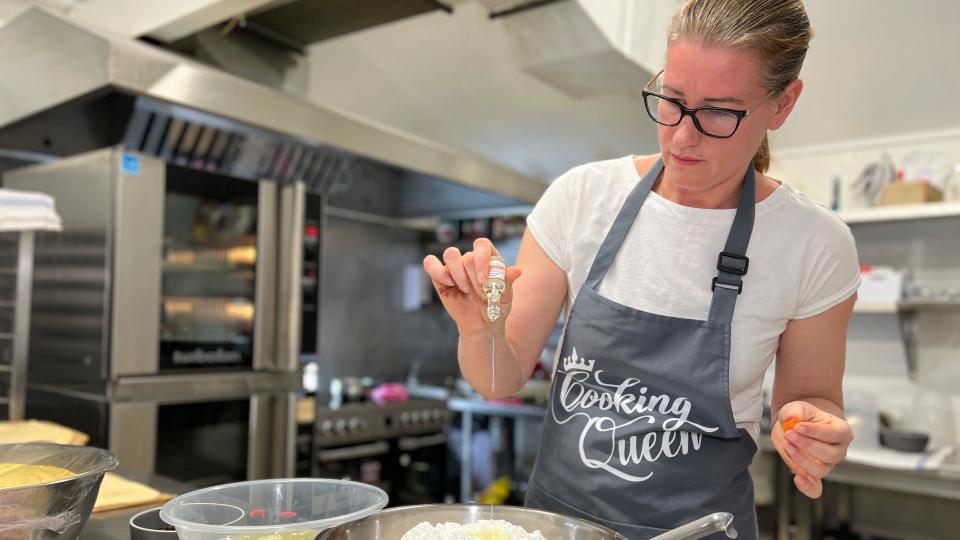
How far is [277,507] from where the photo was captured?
3.03ft

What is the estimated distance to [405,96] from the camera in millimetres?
4250

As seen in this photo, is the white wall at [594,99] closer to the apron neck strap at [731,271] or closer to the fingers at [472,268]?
the apron neck strap at [731,271]

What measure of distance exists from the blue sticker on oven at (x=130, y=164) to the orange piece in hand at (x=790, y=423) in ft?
7.06

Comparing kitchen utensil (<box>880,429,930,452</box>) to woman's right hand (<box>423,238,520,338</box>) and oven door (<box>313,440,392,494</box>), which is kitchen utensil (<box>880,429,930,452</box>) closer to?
oven door (<box>313,440,392,494</box>)

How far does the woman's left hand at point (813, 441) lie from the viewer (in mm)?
929

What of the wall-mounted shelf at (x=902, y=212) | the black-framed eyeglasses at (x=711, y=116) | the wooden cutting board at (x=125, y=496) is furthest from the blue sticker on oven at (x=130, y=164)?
the wall-mounted shelf at (x=902, y=212)

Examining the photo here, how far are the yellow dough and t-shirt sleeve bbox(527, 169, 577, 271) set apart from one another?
2.62ft

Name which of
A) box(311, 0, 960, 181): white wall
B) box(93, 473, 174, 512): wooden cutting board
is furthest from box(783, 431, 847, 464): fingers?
box(311, 0, 960, 181): white wall

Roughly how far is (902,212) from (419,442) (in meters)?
2.62

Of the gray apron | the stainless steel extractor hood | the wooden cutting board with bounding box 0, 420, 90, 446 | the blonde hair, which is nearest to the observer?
the blonde hair

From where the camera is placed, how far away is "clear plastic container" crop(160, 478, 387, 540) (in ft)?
2.65

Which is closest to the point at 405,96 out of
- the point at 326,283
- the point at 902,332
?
the point at 326,283

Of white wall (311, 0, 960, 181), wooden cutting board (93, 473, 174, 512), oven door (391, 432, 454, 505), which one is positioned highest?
white wall (311, 0, 960, 181)

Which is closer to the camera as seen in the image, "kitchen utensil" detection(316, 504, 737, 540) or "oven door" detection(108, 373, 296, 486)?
"kitchen utensil" detection(316, 504, 737, 540)
